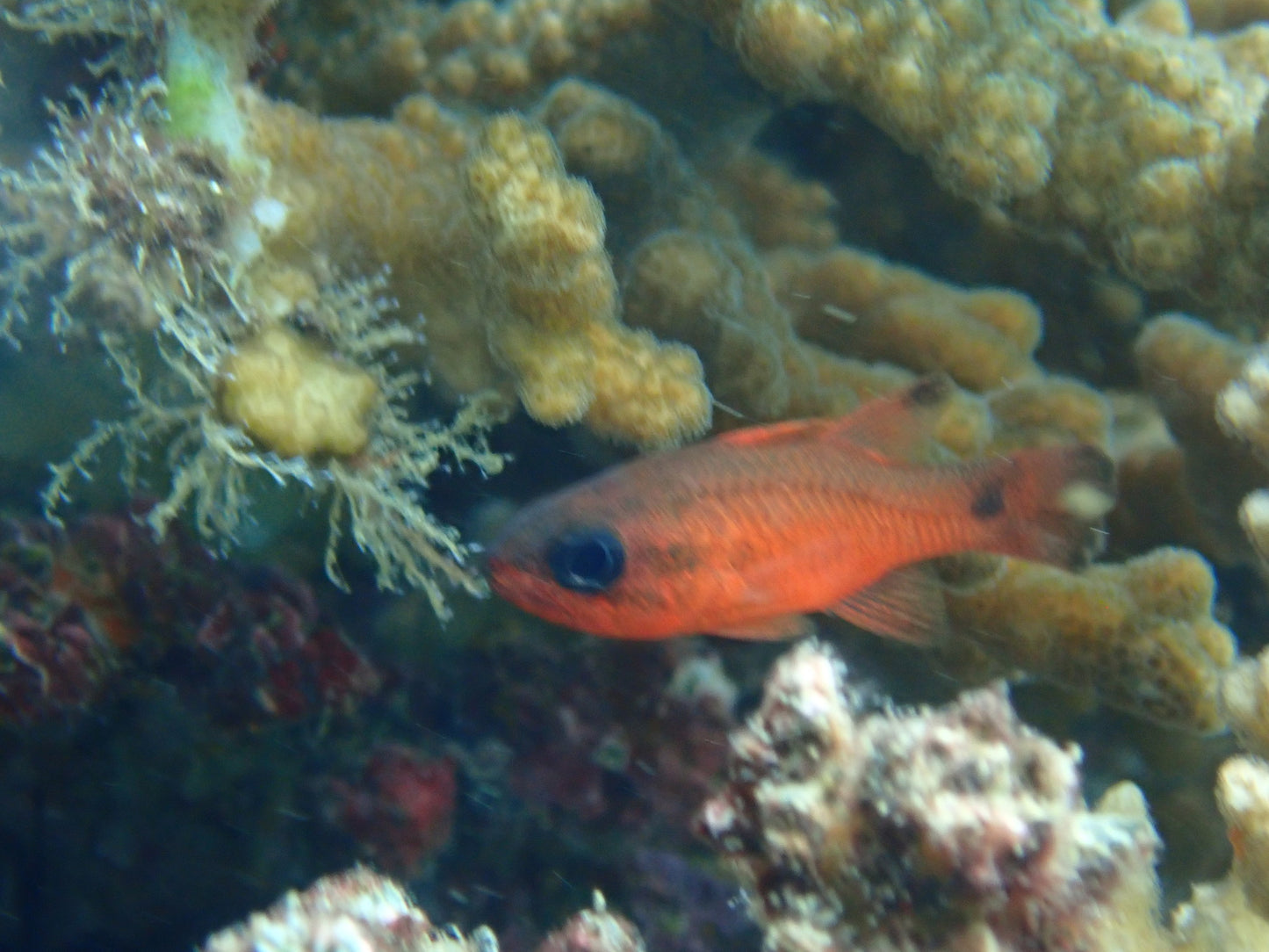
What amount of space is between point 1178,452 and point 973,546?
1.48m

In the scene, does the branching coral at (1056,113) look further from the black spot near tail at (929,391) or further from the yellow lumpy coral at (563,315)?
the yellow lumpy coral at (563,315)

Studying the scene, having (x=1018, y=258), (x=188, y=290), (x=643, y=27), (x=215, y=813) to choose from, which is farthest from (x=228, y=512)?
(x=1018, y=258)

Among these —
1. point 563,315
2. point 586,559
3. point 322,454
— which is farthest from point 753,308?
point 322,454

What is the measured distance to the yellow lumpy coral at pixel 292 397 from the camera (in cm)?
268

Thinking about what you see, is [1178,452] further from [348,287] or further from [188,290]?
[188,290]

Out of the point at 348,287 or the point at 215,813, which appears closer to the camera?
the point at 348,287

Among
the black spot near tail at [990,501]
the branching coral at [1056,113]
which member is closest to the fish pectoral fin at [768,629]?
the black spot near tail at [990,501]

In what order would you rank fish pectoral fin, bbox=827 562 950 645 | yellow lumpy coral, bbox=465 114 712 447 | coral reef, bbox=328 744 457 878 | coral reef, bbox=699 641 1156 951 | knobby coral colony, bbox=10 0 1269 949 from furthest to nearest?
coral reef, bbox=328 744 457 878 < fish pectoral fin, bbox=827 562 950 645 < yellow lumpy coral, bbox=465 114 712 447 < knobby coral colony, bbox=10 0 1269 949 < coral reef, bbox=699 641 1156 951

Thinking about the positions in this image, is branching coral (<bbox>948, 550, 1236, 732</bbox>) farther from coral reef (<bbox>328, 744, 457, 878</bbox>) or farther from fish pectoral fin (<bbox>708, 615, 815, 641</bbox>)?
coral reef (<bbox>328, 744, 457, 878</bbox>)

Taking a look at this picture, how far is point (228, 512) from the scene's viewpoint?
306cm

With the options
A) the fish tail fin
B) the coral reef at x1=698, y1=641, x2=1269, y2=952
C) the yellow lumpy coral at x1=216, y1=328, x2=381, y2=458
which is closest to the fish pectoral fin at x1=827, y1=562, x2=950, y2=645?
the fish tail fin

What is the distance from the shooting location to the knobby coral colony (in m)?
2.02

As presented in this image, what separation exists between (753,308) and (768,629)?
1.41 meters

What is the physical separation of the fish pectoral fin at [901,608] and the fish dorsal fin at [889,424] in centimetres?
44
